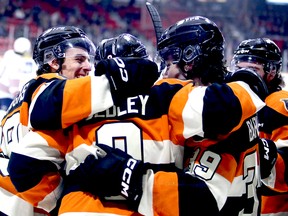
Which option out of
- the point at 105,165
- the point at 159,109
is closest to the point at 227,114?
the point at 159,109

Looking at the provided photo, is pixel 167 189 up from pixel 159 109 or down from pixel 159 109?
down

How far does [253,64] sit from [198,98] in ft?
3.59

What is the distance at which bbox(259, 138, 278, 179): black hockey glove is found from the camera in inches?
78.8

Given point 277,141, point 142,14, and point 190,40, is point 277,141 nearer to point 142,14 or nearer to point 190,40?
point 190,40

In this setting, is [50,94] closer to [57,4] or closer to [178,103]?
[178,103]

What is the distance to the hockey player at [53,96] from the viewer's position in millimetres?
1661

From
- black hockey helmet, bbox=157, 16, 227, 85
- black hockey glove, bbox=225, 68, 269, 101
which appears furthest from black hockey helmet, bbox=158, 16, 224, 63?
black hockey glove, bbox=225, 68, 269, 101

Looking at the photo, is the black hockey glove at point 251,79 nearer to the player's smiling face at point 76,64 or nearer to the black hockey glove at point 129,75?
the black hockey glove at point 129,75

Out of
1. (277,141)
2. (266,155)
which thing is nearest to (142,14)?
(277,141)

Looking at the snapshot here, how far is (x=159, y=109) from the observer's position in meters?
1.70

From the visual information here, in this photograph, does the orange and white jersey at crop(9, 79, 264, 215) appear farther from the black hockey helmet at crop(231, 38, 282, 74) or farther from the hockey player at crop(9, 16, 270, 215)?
the black hockey helmet at crop(231, 38, 282, 74)

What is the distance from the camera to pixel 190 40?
6.11 ft

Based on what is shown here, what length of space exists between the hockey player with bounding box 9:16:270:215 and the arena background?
11.7 meters

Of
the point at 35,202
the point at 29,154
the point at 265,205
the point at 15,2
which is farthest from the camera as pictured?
the point at 15,2
